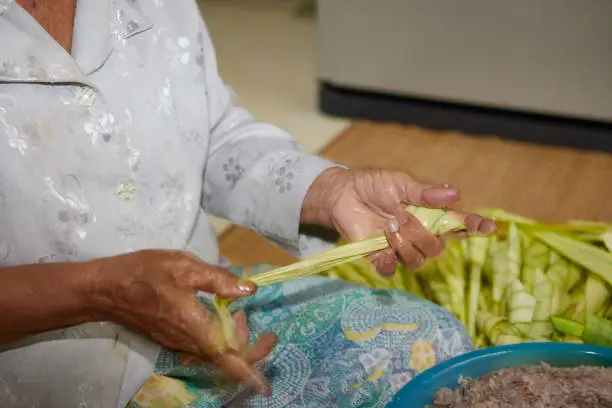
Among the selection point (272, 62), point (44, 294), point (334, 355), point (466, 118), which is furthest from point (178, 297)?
point (272, 62)

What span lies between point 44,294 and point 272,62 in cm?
218

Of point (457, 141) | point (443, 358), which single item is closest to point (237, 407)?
point (443, 358)

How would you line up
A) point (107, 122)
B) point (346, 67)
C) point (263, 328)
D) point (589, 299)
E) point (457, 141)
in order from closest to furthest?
point (107, 122)
point (263, 328)
point (589, 299)
point (457, 141)
point (346, 67)

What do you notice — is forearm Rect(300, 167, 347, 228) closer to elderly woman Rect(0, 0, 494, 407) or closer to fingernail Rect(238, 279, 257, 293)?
elderly woman Rect(0, 0, 494, 407)

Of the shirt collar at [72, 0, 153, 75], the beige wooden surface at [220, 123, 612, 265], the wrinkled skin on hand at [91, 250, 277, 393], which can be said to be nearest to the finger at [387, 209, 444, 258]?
the wrinkled skin on hand at [91, 250, 277, 393]

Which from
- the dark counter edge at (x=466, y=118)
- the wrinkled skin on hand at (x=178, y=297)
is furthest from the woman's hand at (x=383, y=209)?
the dark counter edge at (x=466, y=118)

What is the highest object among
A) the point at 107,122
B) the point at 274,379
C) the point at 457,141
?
the point at 107,122

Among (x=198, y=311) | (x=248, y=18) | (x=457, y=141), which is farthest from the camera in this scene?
(x=248, y=18)

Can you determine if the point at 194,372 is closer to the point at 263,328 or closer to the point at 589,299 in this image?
the point at 263,328

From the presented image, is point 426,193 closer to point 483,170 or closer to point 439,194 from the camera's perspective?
point 439,194

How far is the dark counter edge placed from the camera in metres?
1.93

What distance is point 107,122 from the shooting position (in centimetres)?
73

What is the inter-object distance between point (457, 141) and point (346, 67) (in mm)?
400

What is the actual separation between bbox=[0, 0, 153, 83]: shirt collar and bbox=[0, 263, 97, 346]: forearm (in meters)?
0.18
